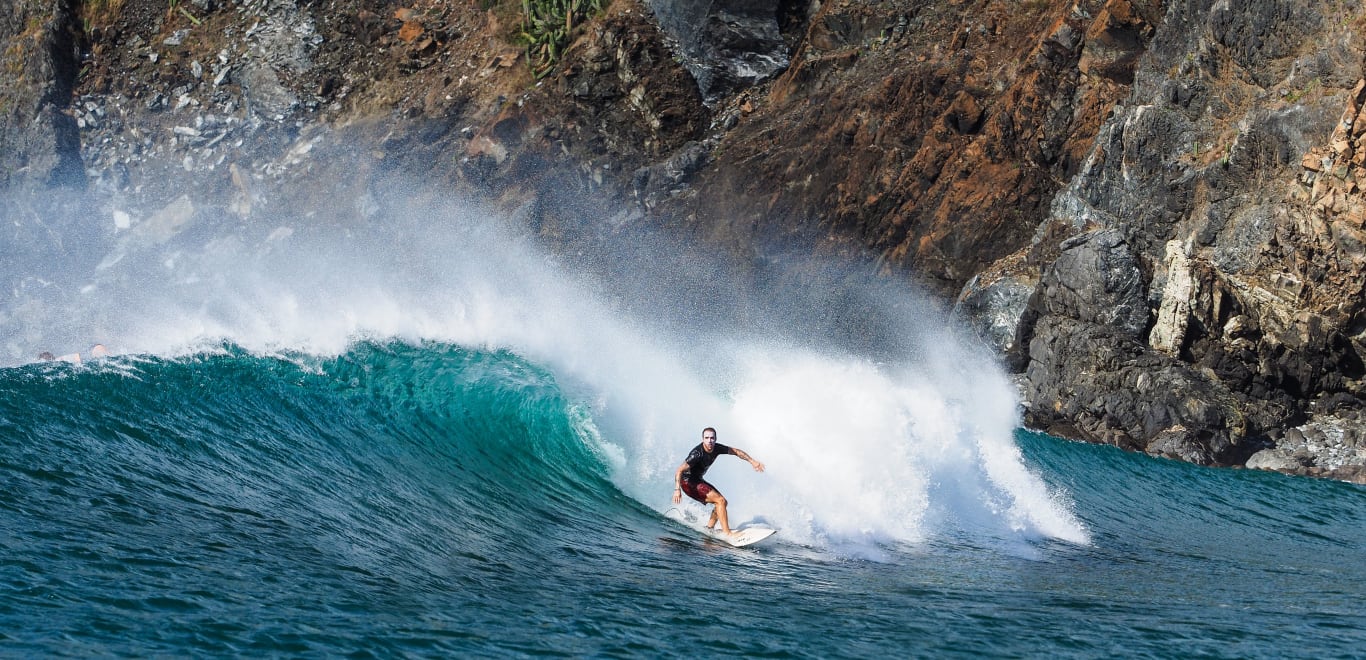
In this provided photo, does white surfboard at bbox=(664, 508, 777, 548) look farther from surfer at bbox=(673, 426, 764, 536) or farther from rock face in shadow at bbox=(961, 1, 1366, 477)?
rock face in shadow at bbox=(961, 1, 1366, 477)

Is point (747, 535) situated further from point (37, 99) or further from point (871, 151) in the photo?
point (37, 99)

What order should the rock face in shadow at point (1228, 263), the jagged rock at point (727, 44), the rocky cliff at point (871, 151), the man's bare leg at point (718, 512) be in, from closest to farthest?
the man's bare leg at point (718, 512)
the rock face in shadow at point (1228, 263)
the rocky cliff at point (871, 151)
the jagged rock at point (727, 44)

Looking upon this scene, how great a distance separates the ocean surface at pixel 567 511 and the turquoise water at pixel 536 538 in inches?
1.8

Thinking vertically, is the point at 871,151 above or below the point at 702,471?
above

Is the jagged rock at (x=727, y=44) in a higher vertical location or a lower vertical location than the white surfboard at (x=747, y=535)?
higher

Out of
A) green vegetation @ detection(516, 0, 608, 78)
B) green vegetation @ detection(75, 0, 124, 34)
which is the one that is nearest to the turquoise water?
green vegetation @ detection(516, 0, 608, 78)

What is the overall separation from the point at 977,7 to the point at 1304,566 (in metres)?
21.4

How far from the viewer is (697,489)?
496 inches

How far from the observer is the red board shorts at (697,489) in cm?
1252

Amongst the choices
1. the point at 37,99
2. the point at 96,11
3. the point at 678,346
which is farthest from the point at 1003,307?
the point at 96,11

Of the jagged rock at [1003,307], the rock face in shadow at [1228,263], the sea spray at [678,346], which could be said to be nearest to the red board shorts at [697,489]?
the sea spray at [678,346]

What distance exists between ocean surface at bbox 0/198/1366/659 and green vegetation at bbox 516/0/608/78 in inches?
514

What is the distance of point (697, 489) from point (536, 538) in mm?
2190

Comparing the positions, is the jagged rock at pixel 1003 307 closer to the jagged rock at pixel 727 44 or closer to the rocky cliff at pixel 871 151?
the rocky cliff at pixel 871 151
